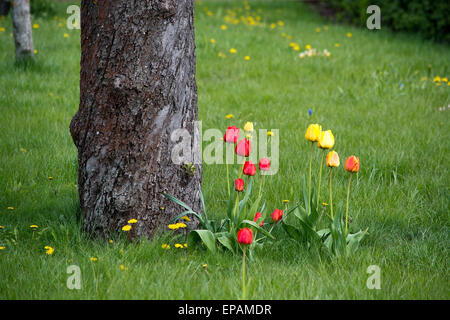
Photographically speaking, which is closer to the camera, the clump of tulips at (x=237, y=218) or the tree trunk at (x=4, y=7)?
the clump of tulips at (x=237, y=218)

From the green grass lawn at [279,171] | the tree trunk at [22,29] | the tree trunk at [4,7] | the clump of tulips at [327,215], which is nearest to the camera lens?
the green grass lawn at [279,171]

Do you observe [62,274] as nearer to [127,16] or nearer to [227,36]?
[127,16]

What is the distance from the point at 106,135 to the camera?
2.73 m

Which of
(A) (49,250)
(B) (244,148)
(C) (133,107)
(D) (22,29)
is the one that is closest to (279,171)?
(B) (244,148)

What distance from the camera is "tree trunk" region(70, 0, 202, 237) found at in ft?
8.73

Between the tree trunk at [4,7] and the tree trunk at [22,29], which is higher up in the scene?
the tree trunk at [4,7]

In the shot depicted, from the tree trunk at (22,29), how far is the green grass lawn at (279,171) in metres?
0.19

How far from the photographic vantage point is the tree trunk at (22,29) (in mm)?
5980

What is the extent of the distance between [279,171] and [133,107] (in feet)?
5.07

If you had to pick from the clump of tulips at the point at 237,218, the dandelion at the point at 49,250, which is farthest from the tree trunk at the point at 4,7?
the clump of tulips at the point at 237,218

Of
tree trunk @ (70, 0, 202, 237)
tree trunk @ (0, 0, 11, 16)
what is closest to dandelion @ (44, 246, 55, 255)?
tree trunk @ (70, 0, 202, 237)

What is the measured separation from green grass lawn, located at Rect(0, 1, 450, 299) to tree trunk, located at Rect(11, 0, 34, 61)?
0.61ft

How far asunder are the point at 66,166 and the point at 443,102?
4.12m

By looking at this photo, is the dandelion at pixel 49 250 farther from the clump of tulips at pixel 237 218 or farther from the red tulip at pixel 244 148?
the red tulip at pixel 244 148
